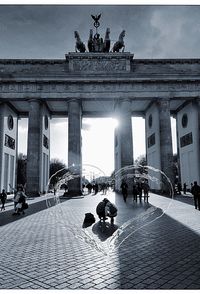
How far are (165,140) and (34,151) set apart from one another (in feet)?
58.1

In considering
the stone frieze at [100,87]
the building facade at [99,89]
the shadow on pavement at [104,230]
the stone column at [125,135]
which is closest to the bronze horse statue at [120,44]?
the building facade at [99,89]

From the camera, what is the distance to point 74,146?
36469mm

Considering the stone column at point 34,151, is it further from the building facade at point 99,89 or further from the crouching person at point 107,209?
the crouching person at point 107,209

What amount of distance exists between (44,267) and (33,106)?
3247cm

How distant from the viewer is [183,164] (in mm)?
43688

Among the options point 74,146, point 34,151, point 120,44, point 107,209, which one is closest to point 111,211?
point 107,209

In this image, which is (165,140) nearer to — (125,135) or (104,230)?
(125,135)

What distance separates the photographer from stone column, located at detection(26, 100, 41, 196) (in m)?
35.5

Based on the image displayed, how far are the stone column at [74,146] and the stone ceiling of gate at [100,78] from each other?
1.71 meters

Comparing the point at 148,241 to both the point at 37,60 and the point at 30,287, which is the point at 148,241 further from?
the point at 37,60

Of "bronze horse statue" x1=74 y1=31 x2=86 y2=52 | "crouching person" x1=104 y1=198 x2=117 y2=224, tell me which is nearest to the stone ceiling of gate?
"bronze horse statue" x1=74 y1=31 x2=86 y2=52

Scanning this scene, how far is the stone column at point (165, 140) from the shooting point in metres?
36.3

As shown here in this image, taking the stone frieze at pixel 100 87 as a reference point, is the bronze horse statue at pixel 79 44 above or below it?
above

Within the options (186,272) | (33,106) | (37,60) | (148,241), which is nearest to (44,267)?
(186,272)
